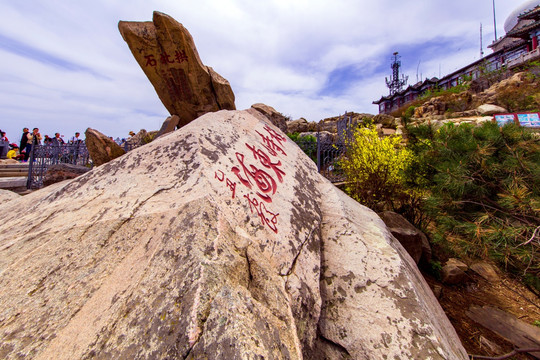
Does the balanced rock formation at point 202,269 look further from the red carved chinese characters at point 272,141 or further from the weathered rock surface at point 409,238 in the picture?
the weathered rock surface at point 409,238

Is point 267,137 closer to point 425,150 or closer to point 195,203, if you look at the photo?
point 195,203

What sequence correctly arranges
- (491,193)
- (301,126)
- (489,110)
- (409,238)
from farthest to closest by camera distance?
(301,126) < (489,110) < (409,238) < (491,193)

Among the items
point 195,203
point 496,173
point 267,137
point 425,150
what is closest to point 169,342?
point 195,203

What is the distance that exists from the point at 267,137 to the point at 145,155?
1.01 metres

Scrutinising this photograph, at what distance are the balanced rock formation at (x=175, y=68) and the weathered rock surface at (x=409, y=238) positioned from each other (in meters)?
3.87

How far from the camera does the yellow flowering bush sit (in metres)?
5.05

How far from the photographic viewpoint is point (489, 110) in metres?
14.9

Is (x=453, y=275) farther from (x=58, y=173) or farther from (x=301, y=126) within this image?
(x=301, y=126)

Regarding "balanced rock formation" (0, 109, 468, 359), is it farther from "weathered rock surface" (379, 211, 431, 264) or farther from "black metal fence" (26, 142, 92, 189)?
"black metal fence" (26, 142, 92, 189)

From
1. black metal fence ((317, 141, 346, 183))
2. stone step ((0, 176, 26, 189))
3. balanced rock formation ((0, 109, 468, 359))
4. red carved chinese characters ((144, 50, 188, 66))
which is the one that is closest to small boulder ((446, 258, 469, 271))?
black metal fence ((317, 141, 346, 183))

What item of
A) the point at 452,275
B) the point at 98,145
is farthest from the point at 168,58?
the point at 452,275

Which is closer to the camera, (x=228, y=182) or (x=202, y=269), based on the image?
(x=202, y=269)

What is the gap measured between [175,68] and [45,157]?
4.19 meters

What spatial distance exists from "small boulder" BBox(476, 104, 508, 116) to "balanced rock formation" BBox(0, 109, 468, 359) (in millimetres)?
17511
